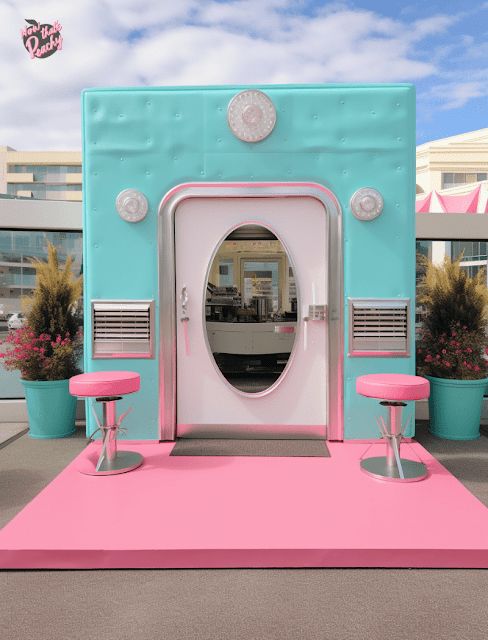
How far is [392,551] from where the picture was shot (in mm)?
2324

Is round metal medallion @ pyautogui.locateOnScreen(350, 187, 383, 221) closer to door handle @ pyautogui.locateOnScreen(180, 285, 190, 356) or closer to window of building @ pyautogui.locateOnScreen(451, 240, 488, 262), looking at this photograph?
door handle @ pyautogui.locateOnScreen(180, 285, 190, 356)

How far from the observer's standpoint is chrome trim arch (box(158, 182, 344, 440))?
3859 millimetres

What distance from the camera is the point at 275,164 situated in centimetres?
386

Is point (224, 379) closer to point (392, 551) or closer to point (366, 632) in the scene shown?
point (392, 551)

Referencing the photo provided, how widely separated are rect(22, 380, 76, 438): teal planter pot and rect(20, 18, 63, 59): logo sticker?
7020 mm

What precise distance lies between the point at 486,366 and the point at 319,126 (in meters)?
2.49

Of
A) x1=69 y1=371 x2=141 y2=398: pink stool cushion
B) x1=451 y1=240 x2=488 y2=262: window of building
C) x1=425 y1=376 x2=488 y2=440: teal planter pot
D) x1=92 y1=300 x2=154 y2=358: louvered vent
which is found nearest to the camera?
x1=69 y1=371 x2=141 y2=398: pink stool cushion

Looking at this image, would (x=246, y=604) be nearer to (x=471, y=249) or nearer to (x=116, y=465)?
(x=116, y=465)

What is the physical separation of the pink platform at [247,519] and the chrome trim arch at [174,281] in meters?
0.49

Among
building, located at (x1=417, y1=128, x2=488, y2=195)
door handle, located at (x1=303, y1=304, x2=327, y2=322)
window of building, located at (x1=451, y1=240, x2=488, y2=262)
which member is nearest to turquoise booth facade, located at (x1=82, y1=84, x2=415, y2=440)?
door handle, located at (x1=303, y1=304, x2=327, y2=322)

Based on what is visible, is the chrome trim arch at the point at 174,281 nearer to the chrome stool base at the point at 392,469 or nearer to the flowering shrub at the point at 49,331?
the chrome stool base at the point at 392,469

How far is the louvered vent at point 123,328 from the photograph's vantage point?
3.92m

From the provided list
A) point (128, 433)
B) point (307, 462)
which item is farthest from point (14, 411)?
point (307, 462)

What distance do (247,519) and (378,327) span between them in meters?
1.90
